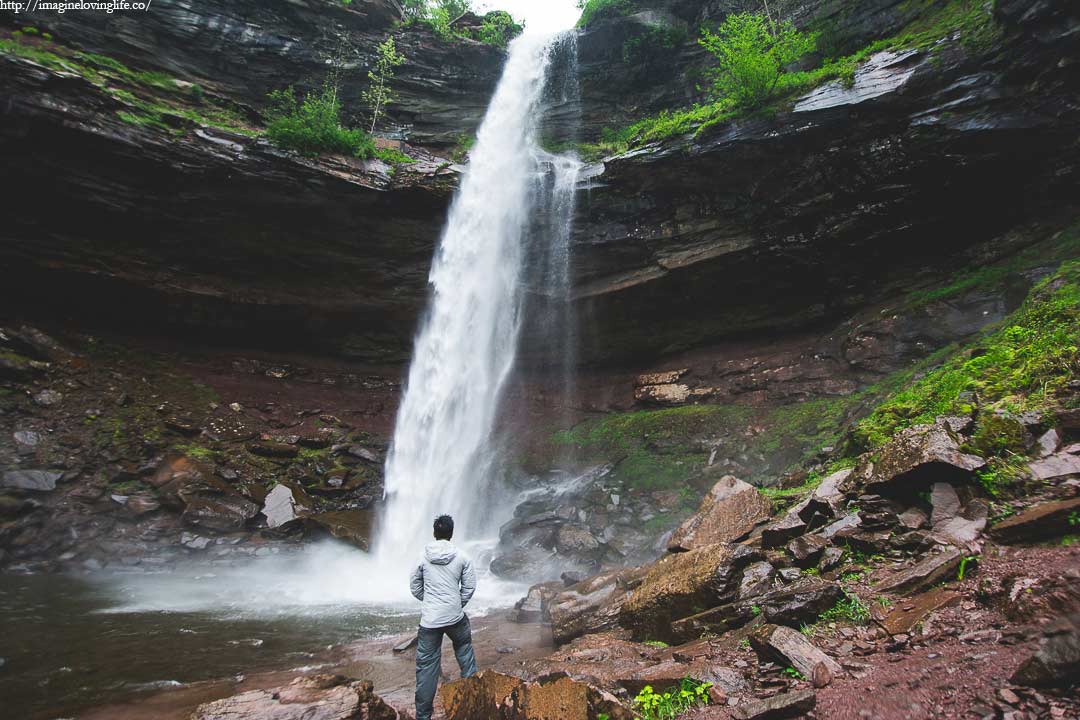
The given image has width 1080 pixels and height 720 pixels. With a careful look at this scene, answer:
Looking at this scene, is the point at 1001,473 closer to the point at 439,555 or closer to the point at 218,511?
the point at 439,555

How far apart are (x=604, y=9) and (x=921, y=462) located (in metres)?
19.8

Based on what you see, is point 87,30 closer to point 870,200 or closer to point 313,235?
point 313,235

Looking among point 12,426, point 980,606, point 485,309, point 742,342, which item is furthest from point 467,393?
point 980,606

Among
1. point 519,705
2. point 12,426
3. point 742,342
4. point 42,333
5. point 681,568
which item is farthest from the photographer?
point 742,342

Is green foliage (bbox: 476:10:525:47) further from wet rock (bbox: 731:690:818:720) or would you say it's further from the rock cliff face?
wet rock (bbox: 731:690:818:720)

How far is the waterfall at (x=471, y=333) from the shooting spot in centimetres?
1361

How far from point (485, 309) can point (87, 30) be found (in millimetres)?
12471

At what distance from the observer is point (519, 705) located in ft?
9.43

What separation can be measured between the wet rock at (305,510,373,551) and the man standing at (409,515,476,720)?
7.87m

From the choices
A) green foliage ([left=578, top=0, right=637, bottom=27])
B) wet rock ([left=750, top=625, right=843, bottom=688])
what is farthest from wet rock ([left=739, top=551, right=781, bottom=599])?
green foliage ([left=578, top=0, right=637, bottom=27])

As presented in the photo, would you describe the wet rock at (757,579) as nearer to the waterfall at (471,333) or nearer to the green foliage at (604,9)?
the waterfall at (471,333)

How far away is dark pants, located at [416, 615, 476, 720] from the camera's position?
11.6 ft

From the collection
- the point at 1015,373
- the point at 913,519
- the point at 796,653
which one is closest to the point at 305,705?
the point at 796,653

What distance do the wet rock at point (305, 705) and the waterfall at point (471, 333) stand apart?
9.20 meters
